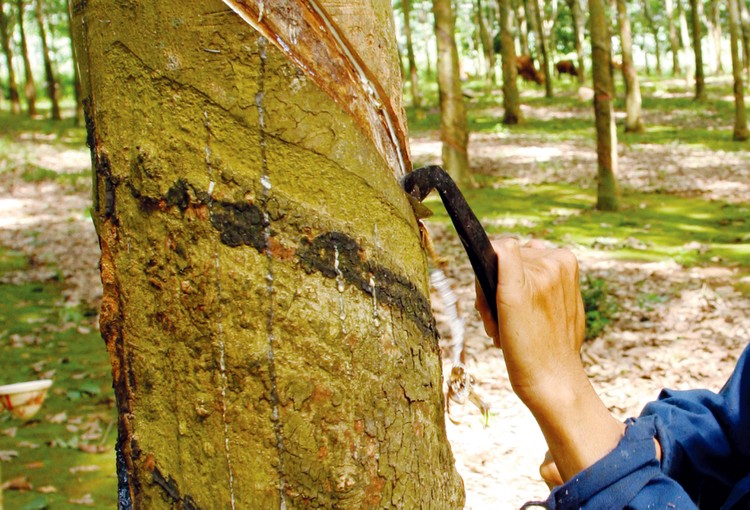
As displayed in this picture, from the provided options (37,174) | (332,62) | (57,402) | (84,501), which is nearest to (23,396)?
(84,501)

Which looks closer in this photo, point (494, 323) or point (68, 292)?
point (494, 323)

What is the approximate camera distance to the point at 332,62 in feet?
3.82

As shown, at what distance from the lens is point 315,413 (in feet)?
3.52

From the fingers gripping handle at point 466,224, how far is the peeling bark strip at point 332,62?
0.04 meters

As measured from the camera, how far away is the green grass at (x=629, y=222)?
8031mm

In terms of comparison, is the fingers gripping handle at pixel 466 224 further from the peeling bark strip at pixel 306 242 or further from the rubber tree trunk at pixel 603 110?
the rubber tree trunk at pixel 603 110

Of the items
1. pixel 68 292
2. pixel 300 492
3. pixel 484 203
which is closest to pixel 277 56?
pixel 300 492

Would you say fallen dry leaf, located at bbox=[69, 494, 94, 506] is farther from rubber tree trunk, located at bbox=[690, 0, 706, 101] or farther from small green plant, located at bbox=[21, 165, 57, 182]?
rubber tree trunk, located at bbox=[690, 0, 706, 101]

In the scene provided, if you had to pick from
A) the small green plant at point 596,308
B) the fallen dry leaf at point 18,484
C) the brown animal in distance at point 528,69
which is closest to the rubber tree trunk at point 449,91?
the small green plant at point 596,308

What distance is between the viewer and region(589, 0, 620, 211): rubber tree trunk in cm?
948

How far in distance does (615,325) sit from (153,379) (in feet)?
18.0

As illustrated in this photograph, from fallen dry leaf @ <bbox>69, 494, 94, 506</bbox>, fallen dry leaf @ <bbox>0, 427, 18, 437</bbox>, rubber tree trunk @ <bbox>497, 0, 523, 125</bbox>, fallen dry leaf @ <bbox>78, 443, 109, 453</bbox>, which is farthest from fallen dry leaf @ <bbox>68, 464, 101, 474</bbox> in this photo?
rubber tree trunk @ <bbox>497, 0, 523, 125</bbox>

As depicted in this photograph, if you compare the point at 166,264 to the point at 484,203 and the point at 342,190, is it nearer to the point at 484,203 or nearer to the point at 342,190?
the point at 342,190

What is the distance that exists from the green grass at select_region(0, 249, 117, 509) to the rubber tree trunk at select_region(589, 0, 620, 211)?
708cm
